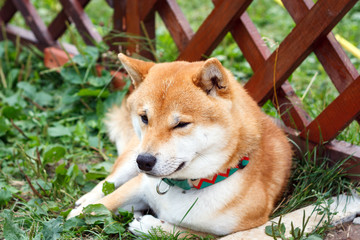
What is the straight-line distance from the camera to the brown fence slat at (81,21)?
4.23m

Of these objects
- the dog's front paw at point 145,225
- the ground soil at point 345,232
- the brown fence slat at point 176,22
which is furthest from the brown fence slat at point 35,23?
the ground soil at point 345,232

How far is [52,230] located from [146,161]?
77cm

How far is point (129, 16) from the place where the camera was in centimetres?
387

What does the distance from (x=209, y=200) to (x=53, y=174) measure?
1455mm

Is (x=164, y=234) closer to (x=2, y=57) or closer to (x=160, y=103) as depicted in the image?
(x=160, y=103)

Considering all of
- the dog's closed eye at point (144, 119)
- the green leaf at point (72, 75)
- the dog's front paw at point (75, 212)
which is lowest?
the dog's front paw at point (75, 212)

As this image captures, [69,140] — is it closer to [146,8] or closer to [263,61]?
[146,8]

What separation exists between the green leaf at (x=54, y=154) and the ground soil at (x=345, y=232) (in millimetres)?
1975

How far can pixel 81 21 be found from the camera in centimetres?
425

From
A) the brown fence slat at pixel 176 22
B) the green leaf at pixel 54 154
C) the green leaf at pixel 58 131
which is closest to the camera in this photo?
the green leaf at pixel 54 154

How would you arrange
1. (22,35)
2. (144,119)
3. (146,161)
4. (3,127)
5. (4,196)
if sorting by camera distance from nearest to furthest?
(146,161), (144,119), (4,196), (3,127), (22,35)

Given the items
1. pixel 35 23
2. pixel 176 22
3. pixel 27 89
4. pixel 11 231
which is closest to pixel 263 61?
pixel 176 22

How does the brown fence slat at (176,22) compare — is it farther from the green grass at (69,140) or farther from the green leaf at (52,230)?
the green leaf at (52,230)

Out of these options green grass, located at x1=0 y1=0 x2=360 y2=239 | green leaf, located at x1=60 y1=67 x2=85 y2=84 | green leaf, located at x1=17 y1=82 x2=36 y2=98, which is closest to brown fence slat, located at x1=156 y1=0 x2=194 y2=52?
green grass, located at x1=0 y1=0 x2=360 y2=239
